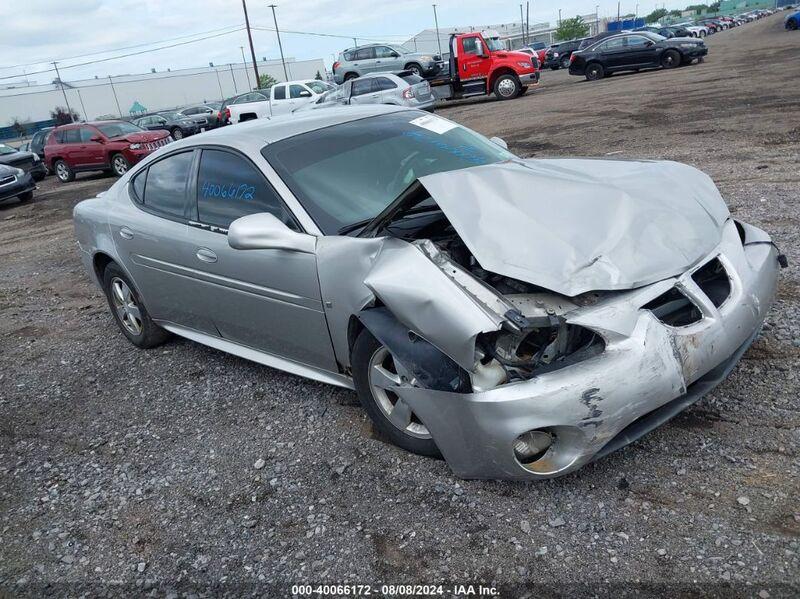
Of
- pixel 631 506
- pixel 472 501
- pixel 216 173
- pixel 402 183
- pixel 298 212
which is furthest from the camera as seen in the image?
pixel 216 173

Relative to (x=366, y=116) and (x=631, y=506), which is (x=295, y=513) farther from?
→ (x=366, y=116)

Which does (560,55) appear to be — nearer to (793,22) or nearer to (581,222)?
(793,22)

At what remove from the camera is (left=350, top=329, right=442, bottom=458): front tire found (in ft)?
9.93

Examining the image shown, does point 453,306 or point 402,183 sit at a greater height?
point 402,183

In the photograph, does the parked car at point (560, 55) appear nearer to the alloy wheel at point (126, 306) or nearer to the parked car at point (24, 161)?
the parked car at point (24, 161)

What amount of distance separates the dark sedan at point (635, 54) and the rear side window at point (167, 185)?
2361 centimetres

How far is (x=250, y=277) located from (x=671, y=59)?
24.5 metres

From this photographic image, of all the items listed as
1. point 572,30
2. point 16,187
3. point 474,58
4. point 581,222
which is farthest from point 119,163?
point 572,30

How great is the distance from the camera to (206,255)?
153 inches

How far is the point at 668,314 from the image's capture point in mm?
2711

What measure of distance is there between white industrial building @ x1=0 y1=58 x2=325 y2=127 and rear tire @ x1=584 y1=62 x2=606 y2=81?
5366cm

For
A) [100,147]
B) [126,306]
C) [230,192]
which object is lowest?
[126,306]

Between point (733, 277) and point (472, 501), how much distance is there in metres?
1.49

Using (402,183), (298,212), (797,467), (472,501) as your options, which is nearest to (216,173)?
(298,212)
